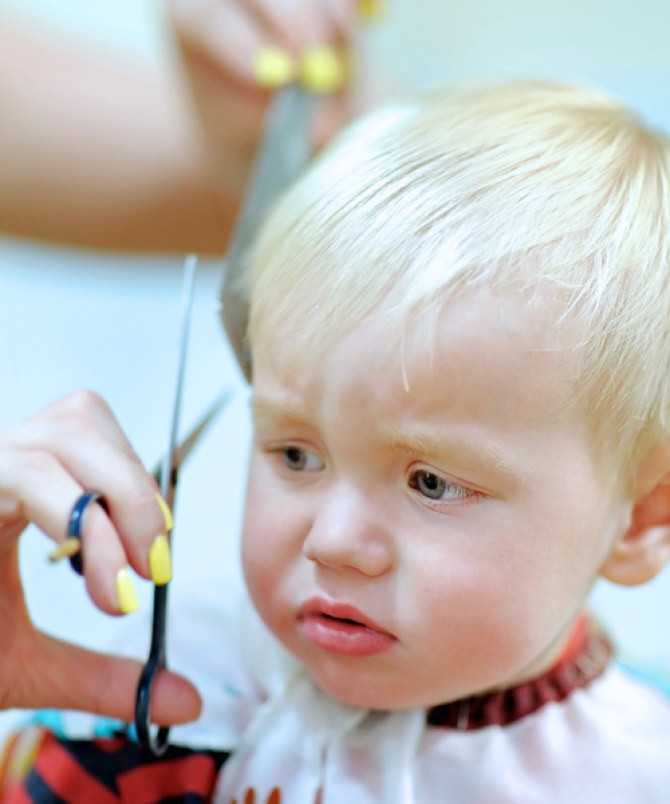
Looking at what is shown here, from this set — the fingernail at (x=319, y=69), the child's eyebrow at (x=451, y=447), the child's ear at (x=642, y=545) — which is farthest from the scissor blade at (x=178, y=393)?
the fingernail at (x=319, y=69)

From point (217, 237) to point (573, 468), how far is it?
0.67 metres

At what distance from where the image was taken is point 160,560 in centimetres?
47

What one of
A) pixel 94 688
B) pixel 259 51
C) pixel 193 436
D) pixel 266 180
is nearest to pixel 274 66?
pixel 259 51

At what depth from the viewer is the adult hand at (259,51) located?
88 centimetres

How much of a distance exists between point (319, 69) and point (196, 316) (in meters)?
0.25

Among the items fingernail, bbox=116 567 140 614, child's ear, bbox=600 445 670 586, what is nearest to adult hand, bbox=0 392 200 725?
fingernail, bbox=116 567 140 614

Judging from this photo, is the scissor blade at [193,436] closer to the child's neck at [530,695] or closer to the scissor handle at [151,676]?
the scissor handle at [151,676]

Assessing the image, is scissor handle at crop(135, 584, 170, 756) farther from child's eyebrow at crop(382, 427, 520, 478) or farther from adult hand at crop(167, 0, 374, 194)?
adult hand at crop(167, 0, 374, 194)

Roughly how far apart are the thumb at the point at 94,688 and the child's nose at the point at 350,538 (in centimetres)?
10

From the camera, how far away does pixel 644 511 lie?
0.60 m

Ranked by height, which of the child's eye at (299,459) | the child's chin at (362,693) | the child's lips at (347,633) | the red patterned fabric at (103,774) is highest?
the child's eye at (299,459)

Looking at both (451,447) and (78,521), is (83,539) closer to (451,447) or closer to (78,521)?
(78,521)

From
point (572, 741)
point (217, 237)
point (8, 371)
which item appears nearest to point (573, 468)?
point (572, 741)

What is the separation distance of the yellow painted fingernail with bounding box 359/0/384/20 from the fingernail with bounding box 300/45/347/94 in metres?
0.06
